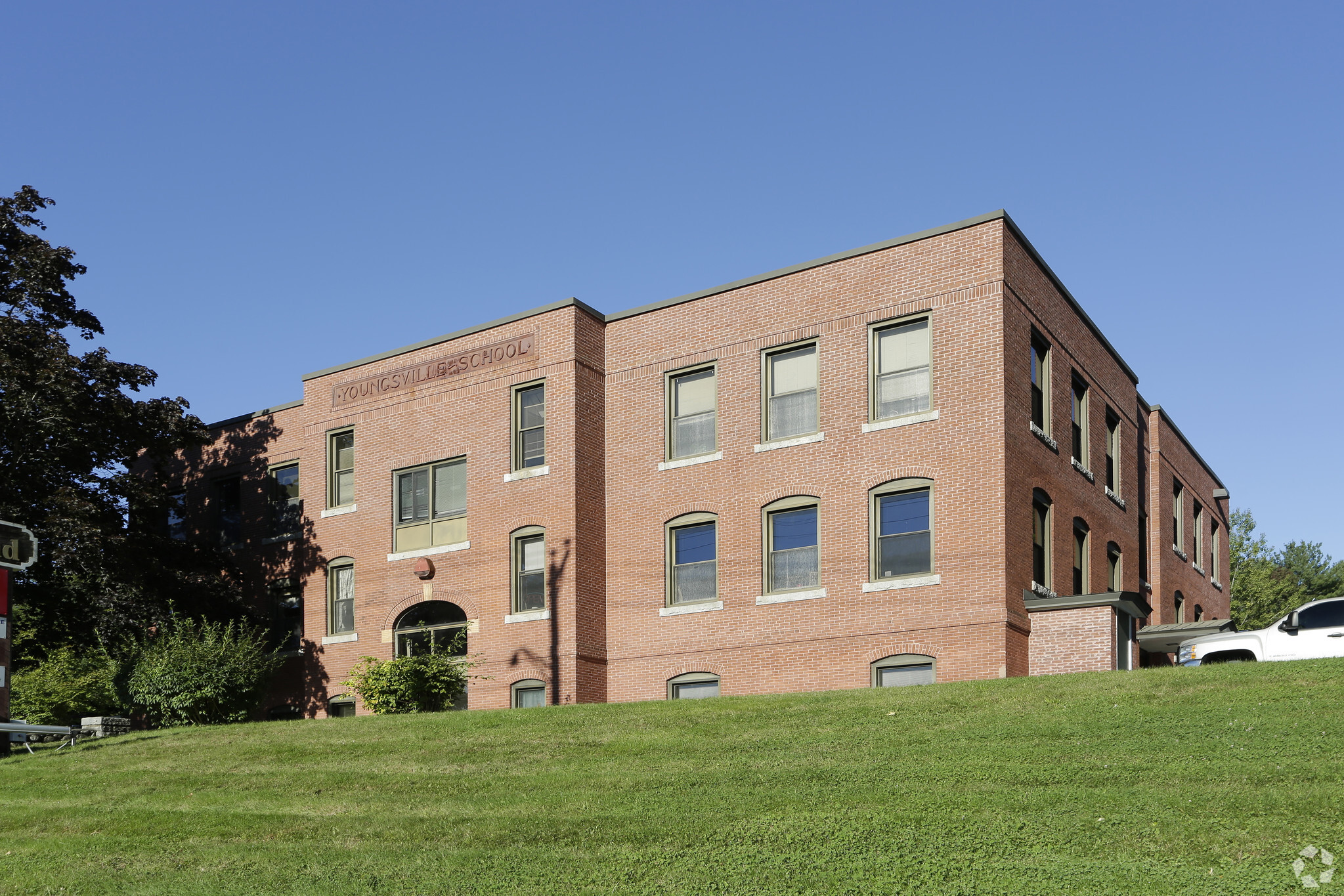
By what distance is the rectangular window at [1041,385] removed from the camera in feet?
90.9

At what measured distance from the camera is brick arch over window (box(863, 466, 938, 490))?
25969mm

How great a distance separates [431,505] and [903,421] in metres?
11.4

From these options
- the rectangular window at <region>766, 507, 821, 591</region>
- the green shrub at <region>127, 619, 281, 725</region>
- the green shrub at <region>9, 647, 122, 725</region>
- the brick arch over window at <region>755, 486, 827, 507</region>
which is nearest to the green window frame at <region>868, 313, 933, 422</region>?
the brick arch over window at <region>755, 486, 827, 507</region>

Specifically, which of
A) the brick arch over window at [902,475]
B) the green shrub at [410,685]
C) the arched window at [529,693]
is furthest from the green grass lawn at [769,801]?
the arched window at [529,693]

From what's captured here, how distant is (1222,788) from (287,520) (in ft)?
86.0

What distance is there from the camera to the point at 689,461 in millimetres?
28906

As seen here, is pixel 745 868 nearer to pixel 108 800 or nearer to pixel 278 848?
pixel 278 848

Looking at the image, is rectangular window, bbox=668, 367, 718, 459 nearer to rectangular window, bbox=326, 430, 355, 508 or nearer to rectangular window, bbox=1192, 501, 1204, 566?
rectangular window, bbox=326, 430, 355, 508

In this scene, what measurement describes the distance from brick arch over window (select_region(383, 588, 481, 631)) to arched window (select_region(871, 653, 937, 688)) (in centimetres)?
917

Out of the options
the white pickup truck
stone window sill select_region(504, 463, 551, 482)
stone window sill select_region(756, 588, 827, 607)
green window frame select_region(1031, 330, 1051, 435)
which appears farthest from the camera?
stone window sill select_region(504, 463, 551, 482)

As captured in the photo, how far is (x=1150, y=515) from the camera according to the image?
3712cm

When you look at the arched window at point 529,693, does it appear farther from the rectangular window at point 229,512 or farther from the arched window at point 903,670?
the rectangular window at point 229,512

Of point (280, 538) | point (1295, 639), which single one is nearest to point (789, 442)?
point (1295, 639)

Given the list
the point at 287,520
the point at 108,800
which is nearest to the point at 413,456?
the point at 287,520
